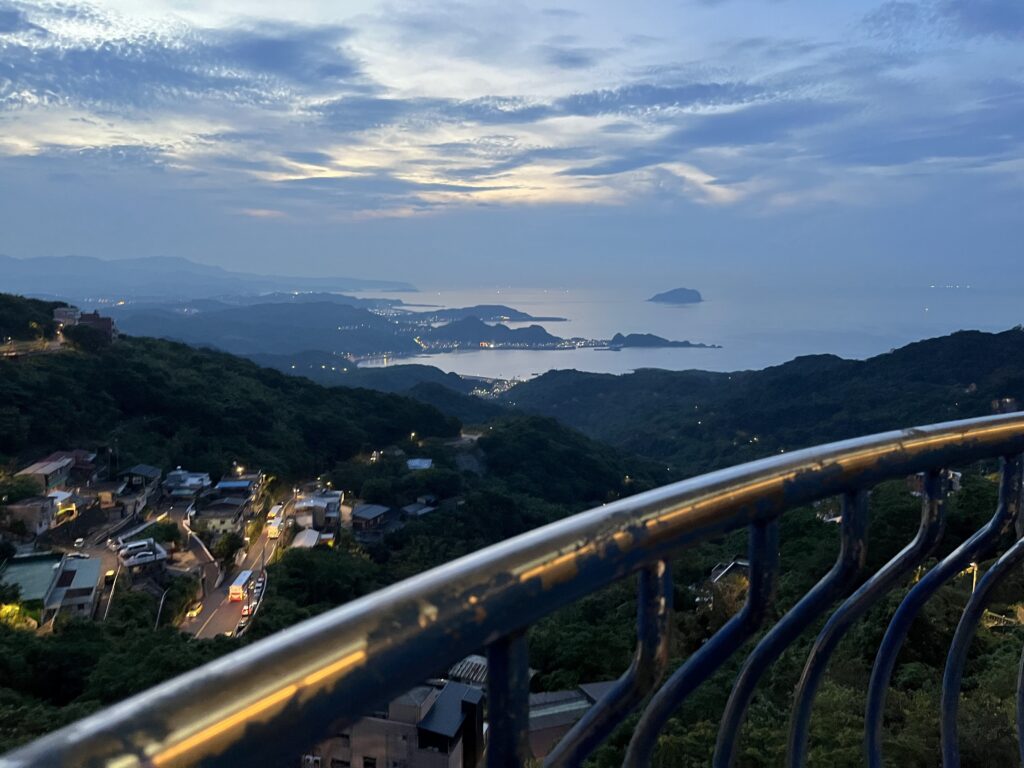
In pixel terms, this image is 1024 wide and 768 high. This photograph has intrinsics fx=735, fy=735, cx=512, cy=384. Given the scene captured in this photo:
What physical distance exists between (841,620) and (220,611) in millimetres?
13513

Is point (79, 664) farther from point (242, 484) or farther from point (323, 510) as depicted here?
point (242, 484)

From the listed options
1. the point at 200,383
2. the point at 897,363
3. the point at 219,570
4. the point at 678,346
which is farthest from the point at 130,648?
the point at 678,346

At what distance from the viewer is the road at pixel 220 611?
11820 millimetres

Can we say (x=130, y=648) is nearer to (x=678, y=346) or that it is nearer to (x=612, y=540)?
(x=612, y=540)

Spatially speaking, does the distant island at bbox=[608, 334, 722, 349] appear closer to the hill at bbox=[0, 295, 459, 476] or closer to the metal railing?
the hill at bbox=[0, 295, 459, 476]

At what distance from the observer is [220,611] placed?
500 inches

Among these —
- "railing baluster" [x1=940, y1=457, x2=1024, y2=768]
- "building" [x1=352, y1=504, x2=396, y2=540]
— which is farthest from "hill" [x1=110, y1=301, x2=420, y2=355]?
"railing baluster" [x1=940, y1=457, x2=1024, y2=768]

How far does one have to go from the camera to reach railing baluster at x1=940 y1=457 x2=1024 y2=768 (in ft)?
3.56

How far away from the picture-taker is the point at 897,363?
41281 millimetres

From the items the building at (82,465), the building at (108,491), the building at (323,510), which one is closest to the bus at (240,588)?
the building at (323,510)

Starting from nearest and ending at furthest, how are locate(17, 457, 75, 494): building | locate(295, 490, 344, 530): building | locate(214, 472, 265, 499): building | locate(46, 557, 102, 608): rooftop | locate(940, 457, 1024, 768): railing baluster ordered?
locate(940, 457, 1024, 768): railing baluster → locate(46, 557, 102, 608): rooftop → locate(17, 457, 75, 494): building → locate(295, 490, 344, 530): building → locate(214, 472, 265, 499): building

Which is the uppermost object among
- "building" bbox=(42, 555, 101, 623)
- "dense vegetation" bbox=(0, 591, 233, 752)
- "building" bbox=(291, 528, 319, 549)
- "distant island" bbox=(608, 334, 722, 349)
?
"distant island" bbox=(608, 334, 722, 349)

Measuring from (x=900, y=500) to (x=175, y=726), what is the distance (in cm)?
1082

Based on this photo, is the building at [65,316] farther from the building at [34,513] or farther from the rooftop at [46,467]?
the building at [34,513]
